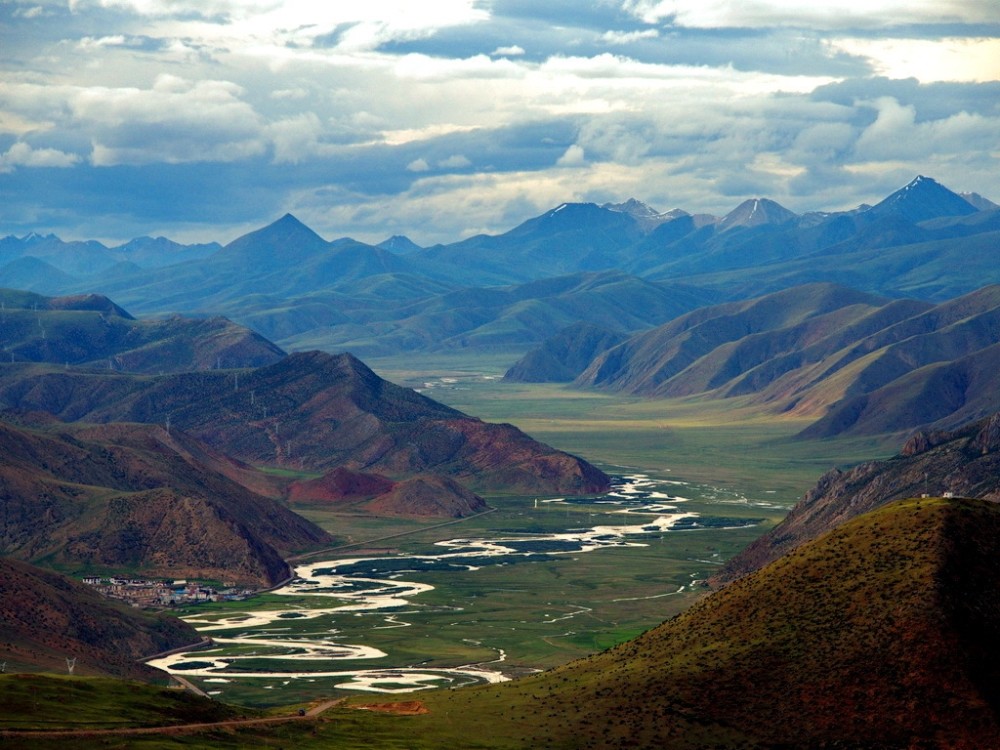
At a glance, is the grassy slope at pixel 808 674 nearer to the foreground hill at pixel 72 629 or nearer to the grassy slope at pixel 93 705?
the grassy slope at pixel 93 705

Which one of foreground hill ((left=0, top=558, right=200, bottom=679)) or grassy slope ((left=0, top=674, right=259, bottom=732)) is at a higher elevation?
grassy slope ((left=0, top=674, right=259, bottom=732))

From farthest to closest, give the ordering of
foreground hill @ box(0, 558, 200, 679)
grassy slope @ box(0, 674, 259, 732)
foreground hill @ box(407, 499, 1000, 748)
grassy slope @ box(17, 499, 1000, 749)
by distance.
Answer: foreground hill @ box(0, 558, 200, 679) → foreground hill @ box(407, 499, 1000, 748) → grassy slope @ box(17, 499, 1000, 749) → grassy slope @ box(0, 674, 259, 732)

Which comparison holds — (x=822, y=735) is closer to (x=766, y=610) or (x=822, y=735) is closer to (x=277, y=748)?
(x=766, y=610)

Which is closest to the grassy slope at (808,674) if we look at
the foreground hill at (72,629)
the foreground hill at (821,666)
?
the foreground hill at (821,666)

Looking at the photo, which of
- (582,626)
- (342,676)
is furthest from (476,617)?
(342,676)

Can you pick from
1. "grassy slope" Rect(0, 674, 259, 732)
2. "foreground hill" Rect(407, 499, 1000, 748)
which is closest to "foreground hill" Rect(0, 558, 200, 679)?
"grassy slope" Rect(0, 674, 259, 732)

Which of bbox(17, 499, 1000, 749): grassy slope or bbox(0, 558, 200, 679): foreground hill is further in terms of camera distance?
bbox(0, 558, 200, 679): foreground hill

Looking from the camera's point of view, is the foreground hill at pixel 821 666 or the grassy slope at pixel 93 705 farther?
the foreground hill at pixel 821 666

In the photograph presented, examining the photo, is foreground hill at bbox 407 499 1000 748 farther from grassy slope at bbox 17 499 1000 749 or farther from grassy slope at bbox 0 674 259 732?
grassy slope at bbox 0 674 259 732
